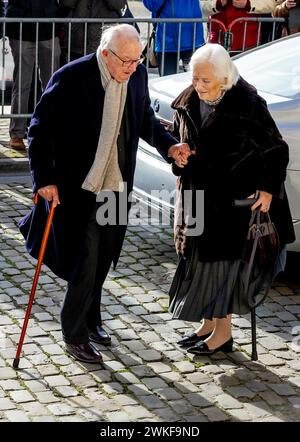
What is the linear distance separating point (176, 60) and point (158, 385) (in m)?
6.07

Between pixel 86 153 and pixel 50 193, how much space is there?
0.29m

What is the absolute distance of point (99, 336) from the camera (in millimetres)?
6746

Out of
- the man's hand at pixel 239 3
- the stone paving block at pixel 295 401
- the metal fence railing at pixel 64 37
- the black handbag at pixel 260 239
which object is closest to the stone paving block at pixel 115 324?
the black handbag at pixel 260 239

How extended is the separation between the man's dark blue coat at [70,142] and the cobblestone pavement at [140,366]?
577 mm

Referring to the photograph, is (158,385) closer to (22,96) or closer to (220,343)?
(220,343)

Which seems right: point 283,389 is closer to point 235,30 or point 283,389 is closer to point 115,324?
point 115,324

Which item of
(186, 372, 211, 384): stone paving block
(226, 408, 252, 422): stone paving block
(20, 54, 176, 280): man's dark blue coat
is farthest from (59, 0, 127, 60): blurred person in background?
(226, 408, 252, 422): stone paving block

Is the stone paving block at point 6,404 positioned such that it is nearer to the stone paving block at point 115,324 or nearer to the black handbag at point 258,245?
the stone paving block at point 115,324

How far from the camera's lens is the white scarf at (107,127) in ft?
20.4

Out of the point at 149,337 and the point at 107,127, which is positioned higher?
the point at 107,127

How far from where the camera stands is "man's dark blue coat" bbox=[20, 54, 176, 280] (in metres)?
6.23

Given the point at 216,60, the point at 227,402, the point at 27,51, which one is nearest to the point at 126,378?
the point at 227,402

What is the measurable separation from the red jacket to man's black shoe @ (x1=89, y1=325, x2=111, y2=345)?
5529 millimetres
